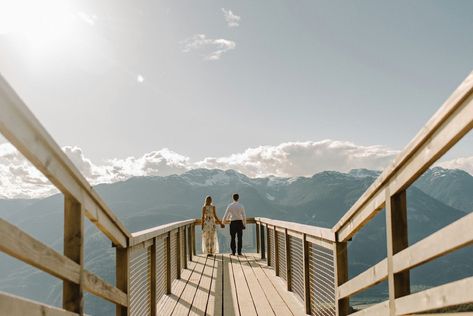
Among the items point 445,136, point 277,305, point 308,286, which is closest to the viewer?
point 445,136

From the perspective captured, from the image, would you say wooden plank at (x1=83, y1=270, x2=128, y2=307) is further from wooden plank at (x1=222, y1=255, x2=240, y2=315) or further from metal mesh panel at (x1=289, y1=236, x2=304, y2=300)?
metal mesh panel at (x1=289, y1=236, x2=304, y2=300)

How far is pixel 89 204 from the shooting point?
2764 mm

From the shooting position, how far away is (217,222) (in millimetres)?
13352

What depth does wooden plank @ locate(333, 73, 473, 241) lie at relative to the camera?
1.81 metres

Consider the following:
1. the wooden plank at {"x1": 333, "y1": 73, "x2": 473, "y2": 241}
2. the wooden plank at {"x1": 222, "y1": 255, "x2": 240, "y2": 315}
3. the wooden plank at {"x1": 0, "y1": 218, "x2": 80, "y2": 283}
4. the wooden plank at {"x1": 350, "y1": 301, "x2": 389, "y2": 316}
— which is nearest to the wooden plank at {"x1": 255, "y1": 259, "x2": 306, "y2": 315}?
the wooden plank at {"x1": 222, "y1": 255, "x2": 240, "y2": 315}

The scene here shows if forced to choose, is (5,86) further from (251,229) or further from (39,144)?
(251,229)

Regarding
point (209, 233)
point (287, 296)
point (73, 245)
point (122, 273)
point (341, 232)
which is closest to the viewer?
point (73, 245)

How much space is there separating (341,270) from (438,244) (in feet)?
6.38

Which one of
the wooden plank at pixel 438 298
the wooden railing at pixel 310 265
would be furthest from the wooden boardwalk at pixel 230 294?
the wooden plank at pixel 438 298

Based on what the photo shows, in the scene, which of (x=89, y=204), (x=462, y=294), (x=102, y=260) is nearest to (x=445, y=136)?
(x=462, y=294)

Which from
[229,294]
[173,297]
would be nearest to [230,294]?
[229,294]

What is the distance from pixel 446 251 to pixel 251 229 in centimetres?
1310

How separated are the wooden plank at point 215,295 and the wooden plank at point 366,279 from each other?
2.65 meters

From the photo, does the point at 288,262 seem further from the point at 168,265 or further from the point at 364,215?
the point at 364,215
